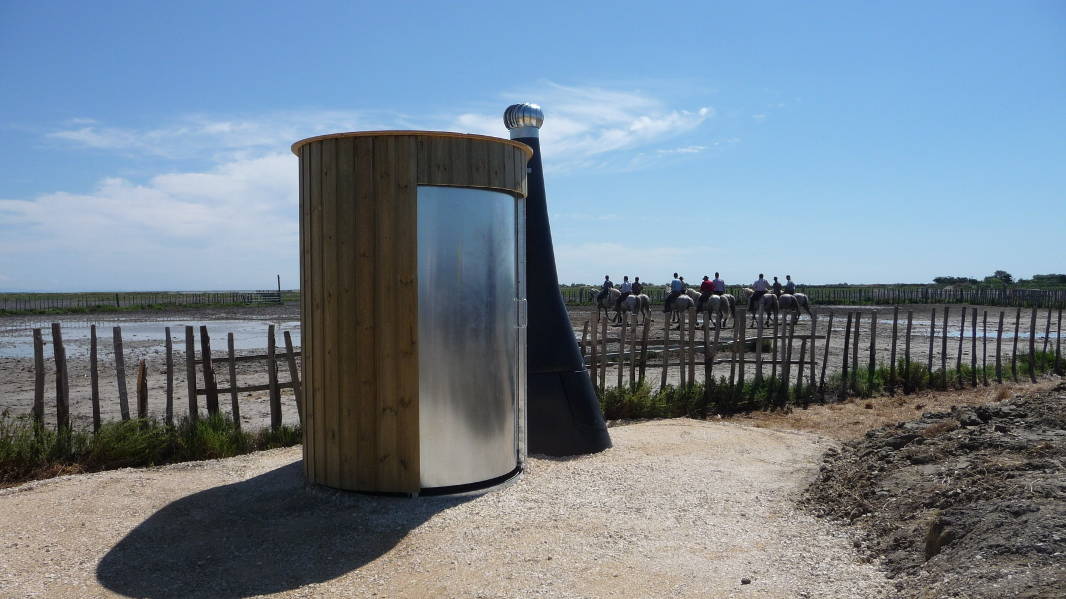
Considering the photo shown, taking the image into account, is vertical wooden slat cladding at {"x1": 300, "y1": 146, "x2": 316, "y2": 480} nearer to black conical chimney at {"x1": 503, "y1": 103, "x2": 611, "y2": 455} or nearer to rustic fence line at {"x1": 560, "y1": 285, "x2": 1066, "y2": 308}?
black conical chimney at {"x1": 503, "y1": 103, "x2": 611, "y2": 455}

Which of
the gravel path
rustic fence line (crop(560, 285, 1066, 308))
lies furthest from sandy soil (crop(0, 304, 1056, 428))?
rustic fence line (crop(560, 285, 1066, 308))

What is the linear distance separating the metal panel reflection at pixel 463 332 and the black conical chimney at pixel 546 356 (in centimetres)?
108

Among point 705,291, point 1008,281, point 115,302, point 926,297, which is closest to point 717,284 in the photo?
point 705,291

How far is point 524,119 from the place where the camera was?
6.53 meters

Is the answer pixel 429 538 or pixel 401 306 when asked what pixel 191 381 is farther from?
pixel 429 538

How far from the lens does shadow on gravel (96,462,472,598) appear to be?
4043 mm

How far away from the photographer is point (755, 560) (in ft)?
14.1

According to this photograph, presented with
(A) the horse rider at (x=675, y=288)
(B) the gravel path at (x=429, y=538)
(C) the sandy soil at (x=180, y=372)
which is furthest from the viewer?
(A) the horse rider at (x=675, y=288)

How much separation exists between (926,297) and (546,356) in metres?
48.0

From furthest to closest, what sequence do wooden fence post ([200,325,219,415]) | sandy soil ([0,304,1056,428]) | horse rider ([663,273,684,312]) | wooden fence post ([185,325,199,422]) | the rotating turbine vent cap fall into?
horse rider ([663,273,684,312]), sandy soil ([0,304,1056,428]), wooden fence post ([200,325,219,415]), wooden fence post ([185,325,199,422]), the rotating turbine vent cap

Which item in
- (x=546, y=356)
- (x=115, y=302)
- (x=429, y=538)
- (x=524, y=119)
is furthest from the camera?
(x=115, y=302)

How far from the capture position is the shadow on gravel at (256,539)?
159 inches

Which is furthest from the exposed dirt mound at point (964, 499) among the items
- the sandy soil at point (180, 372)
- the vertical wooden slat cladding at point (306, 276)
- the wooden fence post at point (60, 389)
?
the wooden fence post at point (60, 389)

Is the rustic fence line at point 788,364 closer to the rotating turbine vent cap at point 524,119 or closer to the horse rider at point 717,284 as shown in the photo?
the rotating turbine vent cap at point 524,119
